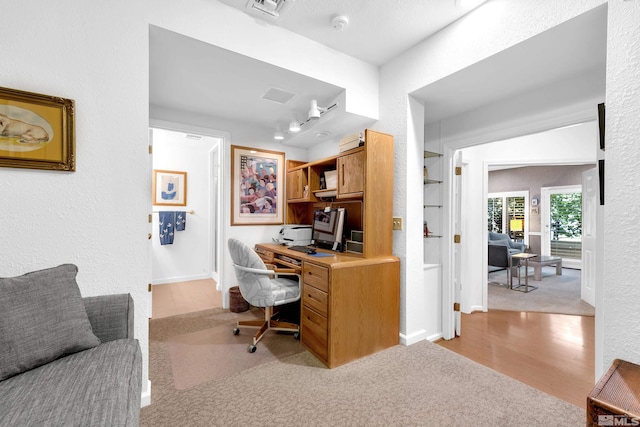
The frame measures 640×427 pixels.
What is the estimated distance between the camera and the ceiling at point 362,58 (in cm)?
181

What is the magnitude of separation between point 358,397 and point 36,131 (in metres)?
2.44

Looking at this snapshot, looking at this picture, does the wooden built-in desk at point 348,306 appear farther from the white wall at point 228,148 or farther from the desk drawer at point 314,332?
the white wall at point 228,148

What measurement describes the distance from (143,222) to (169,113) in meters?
1.98

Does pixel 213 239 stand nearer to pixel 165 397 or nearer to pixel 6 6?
pixel 165 397

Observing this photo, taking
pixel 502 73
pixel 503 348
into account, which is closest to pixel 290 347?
pixel 503 348

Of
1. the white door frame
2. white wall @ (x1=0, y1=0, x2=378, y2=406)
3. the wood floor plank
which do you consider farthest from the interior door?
white wall @ (x1=0, y1=0, x2=378, y2=406)

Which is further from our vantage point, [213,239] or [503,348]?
[213,239]

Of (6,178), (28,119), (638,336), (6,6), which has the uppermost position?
(6,6)

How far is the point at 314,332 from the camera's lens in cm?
232

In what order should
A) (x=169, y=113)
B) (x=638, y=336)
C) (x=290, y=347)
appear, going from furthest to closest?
(x=169, y=113), (x=290, y=347), (x=638, y=336)

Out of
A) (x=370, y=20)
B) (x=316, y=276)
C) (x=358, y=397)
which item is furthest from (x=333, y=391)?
(x=370, y=20)

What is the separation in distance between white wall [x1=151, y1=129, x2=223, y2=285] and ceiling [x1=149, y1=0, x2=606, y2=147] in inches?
73.9

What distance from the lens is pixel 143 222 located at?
5.63 ft

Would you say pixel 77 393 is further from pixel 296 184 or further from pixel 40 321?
pixel 296 184
